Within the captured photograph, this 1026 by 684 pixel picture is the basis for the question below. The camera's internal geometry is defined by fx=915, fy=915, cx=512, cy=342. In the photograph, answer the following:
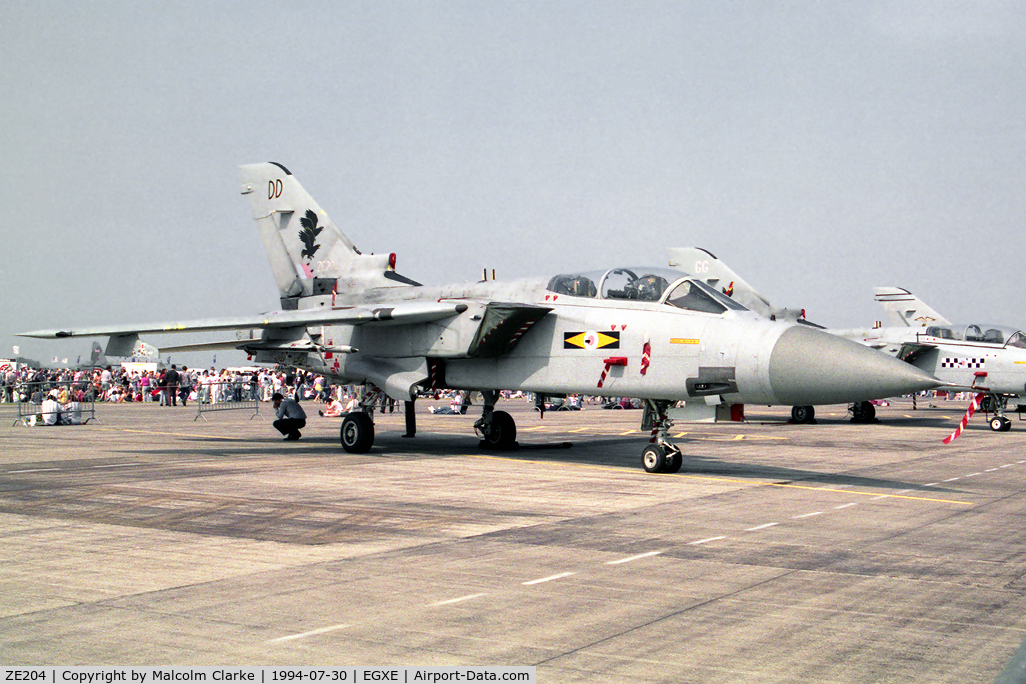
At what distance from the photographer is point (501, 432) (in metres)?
18.4

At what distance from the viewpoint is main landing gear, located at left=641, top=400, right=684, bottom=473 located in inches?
548

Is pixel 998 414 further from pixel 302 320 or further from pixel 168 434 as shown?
pixel 168 434

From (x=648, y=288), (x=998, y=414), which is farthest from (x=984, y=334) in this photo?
(x=648, y=288)

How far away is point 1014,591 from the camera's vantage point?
6480 mm

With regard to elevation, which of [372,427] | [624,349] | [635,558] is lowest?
[635,558]

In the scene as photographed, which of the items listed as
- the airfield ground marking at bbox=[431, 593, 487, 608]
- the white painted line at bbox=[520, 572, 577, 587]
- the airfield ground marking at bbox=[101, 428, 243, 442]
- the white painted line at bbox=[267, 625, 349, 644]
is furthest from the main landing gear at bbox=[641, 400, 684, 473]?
the airfield ground marking at bbox=[101, 428, 243, 442]

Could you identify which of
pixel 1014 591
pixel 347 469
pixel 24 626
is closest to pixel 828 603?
pixel 1014 591

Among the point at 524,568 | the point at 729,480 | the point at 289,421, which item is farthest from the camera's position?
the point at 289,421

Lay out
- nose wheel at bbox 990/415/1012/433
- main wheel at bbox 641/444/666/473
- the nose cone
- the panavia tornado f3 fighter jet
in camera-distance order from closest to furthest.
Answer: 1. the nose cone
2. the panavia tornado f3 fighter jet
3. main wheel at bbox 641/444/666/473
4. nose wheel at bbox 990/415/1012/433

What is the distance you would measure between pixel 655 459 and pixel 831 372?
3.40 m

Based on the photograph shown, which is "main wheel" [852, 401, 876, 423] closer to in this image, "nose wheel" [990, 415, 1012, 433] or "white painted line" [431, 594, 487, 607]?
"nose wheel" [990, 415, 1012, 433]

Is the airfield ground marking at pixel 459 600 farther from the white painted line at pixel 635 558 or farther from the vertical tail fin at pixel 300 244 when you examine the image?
the vertical tail fin at pixel 300 244

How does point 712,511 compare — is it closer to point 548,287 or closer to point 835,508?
point 835,508

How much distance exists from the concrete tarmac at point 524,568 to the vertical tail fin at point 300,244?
19.2 ft
